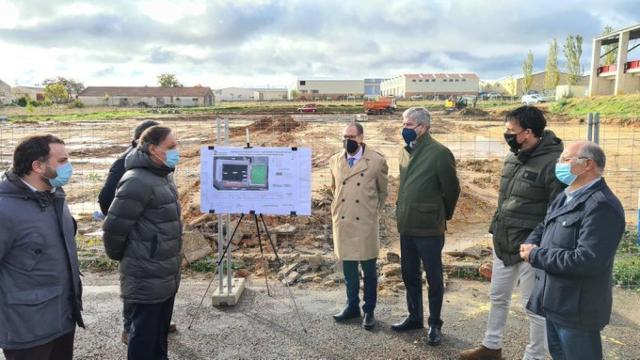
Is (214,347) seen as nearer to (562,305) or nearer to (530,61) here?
(562,305)

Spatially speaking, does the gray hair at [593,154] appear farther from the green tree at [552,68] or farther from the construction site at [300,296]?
the green tree at [552,68]

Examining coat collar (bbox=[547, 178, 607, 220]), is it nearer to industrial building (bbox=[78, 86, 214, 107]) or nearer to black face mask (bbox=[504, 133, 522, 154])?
black face mask (bbox=[504, 133, 522, 154])

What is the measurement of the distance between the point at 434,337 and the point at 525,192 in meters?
1.61

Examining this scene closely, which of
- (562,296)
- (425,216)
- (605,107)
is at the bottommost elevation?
(562,296)

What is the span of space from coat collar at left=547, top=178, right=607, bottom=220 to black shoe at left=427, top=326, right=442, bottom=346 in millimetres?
1834

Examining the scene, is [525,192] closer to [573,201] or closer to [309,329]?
[573,201]

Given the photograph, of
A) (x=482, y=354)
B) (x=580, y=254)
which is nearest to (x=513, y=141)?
(x=580, y=254)

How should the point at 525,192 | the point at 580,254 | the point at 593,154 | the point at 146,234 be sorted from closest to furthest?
the point at 580,254 → the point at 593,154 → the point at 146,234 → the point at 525,192

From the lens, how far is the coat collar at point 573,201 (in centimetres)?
297

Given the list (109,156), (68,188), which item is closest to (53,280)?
(68,188)

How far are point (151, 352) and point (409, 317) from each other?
2400 millimetres

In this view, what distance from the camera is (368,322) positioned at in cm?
493

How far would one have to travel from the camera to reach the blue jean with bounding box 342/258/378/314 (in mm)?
4988

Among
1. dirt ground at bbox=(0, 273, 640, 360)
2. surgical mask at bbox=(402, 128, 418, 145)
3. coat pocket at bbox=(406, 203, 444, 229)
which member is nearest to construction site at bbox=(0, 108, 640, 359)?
dirt ground at bbox=(0, 273, 640, 360)
